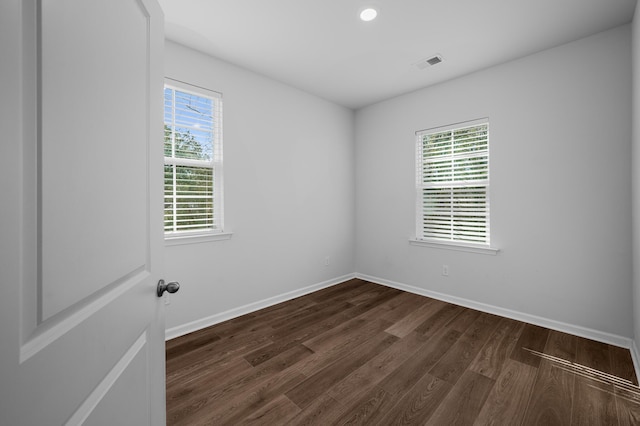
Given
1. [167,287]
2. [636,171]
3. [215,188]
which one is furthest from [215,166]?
[636,171]

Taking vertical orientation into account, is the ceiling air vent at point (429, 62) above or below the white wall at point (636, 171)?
above

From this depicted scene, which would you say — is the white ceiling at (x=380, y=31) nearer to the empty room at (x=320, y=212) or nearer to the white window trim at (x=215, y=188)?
the empty room at (x=320, y=212)

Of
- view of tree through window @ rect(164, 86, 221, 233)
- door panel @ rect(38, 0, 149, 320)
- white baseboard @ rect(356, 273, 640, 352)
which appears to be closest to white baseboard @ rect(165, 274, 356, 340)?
view of tree through window @ rect(164, 86, 221, 233)

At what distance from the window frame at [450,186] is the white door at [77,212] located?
10.6ft

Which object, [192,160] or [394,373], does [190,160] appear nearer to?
[192,160]

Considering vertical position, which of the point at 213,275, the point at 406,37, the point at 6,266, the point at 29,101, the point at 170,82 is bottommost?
the point at 213,275

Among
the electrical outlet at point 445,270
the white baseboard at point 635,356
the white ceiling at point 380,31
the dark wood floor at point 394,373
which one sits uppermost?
the white ceiling at point 380,31

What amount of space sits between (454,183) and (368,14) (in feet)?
6.88

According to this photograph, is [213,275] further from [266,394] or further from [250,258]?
[266,394]

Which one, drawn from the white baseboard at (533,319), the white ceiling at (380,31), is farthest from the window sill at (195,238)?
the white baseboard at (533,319)

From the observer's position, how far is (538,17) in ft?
7.37

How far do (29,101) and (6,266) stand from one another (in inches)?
→ 11.1

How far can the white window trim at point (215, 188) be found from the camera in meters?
2.55

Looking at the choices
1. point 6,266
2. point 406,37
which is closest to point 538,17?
point 406,37
